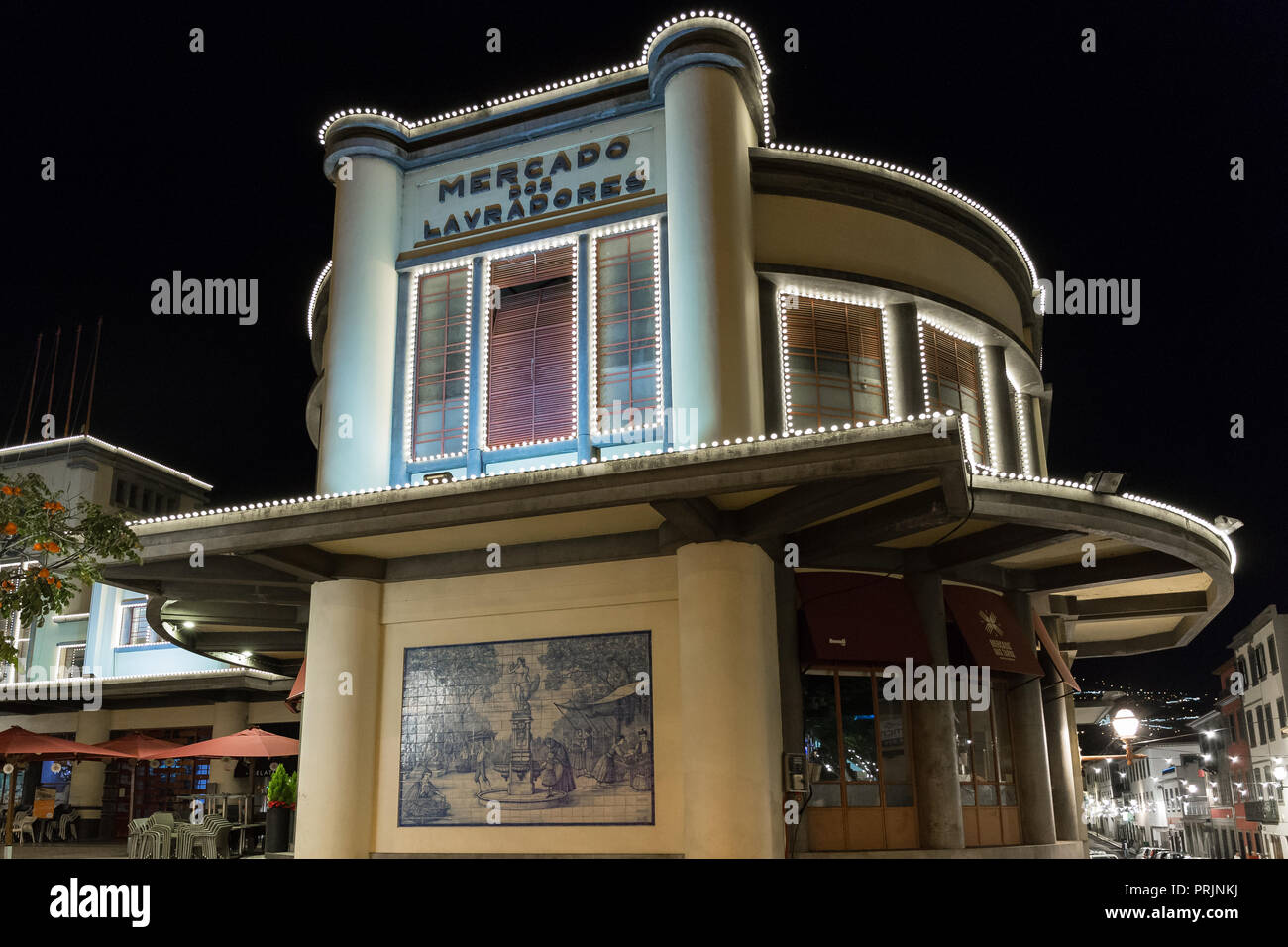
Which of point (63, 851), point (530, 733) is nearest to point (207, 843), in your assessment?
point (530, 733)

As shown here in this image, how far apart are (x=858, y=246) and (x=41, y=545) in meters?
12.9

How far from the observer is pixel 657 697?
48.3ft

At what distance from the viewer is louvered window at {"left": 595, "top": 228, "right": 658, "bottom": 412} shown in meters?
17.0

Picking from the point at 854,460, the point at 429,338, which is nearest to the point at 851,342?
the point at 854,460

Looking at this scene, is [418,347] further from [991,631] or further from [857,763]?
[991,631]

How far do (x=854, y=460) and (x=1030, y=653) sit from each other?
680cm

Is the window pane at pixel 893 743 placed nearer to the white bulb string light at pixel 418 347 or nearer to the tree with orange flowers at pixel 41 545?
the white bulb string light at pixel 418 347

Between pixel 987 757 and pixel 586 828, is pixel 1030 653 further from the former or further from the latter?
pixel 586 828

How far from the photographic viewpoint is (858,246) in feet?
58.9

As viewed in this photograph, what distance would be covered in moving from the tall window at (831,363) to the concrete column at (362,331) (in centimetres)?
698

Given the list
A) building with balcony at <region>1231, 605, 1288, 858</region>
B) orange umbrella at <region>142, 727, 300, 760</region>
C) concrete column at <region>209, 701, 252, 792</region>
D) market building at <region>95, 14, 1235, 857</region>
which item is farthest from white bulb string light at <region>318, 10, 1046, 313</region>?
building with balcony at <region>1231, 605, 1288, 858</region>

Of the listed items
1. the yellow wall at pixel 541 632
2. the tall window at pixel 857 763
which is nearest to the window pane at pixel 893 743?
the tall window at pixel 857 763

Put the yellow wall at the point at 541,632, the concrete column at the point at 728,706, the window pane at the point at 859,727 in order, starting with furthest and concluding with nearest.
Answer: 1. the window pane at the point at 859,727
2. the yellow wall at the point at 541,632
3. the concrete column at the point at 728,706

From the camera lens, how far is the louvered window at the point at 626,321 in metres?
17.0
